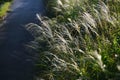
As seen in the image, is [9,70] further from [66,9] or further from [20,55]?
[66,9]

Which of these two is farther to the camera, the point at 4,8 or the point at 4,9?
the point at 4,8

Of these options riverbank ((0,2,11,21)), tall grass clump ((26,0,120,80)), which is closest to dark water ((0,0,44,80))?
riverbank ((0,2,11,21))

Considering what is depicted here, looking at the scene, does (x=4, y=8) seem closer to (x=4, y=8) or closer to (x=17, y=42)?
(x=4, y=8)

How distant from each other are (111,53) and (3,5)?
13474 millimetres

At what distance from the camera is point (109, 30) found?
7.44 meters

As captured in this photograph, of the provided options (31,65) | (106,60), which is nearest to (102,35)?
(106,60)

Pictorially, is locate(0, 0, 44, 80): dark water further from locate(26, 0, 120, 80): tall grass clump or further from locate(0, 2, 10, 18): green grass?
locate(26, 0, 120, 80): tall grass clump

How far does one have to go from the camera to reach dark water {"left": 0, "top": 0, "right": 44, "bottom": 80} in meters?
9.90

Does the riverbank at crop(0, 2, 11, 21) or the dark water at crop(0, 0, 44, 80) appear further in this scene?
A: the riverbank at crop(0, 2, 11, 21)

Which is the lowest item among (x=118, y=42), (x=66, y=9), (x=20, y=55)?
(x=118, y=42)

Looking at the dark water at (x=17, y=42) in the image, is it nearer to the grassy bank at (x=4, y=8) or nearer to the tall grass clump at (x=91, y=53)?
the grassy bank at (x=4, y=8)

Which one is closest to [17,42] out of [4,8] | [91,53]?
[4,8]

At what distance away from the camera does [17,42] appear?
12.7m

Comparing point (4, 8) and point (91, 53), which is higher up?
point (4, 8)
